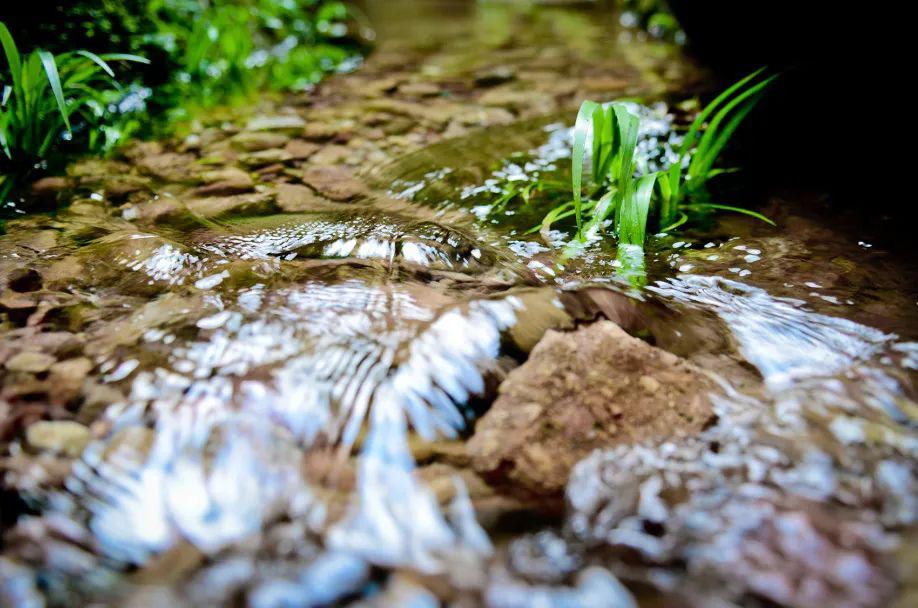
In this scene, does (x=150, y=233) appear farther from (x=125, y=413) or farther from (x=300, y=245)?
(x=125, y=413)

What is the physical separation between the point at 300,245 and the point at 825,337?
181cm

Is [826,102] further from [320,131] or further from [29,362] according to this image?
[29,362]

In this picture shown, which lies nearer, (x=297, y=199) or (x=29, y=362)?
(x=29, y=362)

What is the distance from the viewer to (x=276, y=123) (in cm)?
349

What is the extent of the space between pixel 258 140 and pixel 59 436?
2257mm

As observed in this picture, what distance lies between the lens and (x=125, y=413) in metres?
1.42

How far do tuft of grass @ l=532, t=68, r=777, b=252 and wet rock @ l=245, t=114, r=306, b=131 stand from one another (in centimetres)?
171

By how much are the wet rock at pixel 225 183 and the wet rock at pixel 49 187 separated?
0.59m

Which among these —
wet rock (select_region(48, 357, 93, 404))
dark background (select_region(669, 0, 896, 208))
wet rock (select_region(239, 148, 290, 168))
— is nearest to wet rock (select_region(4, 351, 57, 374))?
wet rock (select_region(48, 357, 93, 404))

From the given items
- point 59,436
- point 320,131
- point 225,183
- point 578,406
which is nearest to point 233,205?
point 225,183

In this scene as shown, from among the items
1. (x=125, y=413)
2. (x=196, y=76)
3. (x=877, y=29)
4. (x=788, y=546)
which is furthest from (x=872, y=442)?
(x=196, y=76)

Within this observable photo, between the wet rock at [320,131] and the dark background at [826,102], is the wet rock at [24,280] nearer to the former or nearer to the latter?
the wet rock at [320,131]

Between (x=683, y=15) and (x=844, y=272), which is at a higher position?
(x=683, y=15)

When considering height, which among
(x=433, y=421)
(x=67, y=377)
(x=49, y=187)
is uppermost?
(x=49, y=187)
